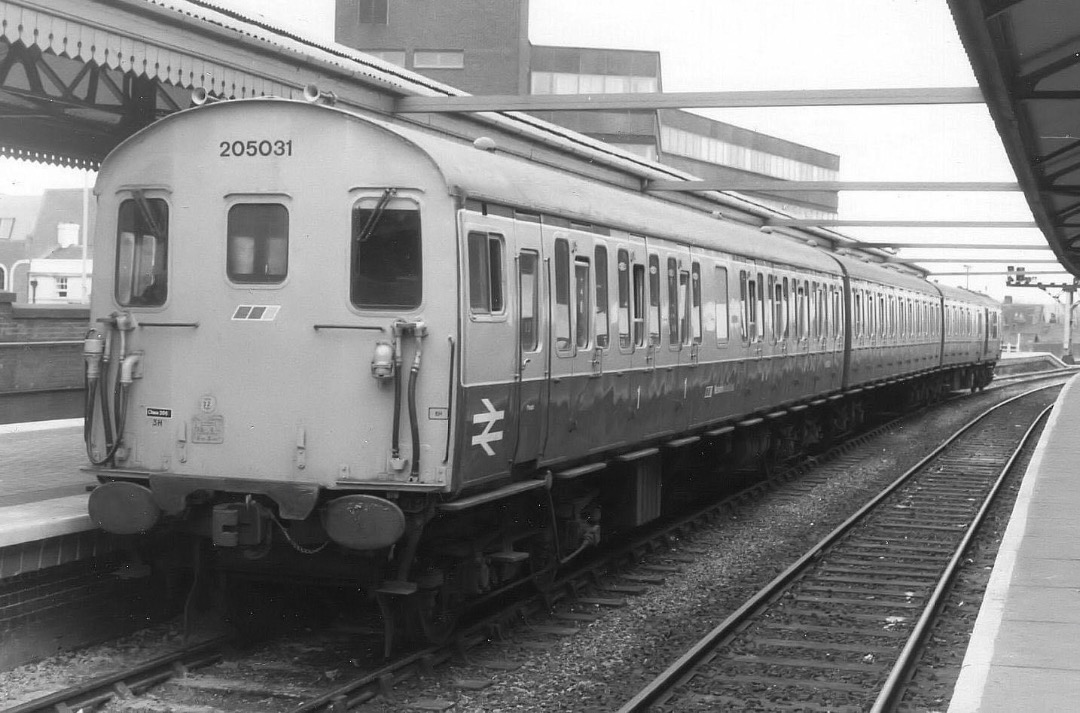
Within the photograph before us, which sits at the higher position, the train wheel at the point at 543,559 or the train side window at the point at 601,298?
the train side window at the point at 601,298

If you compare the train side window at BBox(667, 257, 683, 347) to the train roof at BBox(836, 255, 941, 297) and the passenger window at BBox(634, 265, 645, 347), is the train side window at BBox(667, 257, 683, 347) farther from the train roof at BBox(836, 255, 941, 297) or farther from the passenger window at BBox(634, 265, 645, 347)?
the train roof at BBox(836, 255, 941, 297)

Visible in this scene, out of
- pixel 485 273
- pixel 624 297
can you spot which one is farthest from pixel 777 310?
pixel 485 273

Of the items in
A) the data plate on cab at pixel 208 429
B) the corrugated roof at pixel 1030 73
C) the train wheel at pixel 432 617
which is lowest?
the train wheel at pixel 432 617

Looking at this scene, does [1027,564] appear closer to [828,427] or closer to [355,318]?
[355,318]

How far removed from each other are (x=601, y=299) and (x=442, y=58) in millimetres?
49002

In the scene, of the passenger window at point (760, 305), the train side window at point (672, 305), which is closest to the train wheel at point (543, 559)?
the train side window at point (672, 305)

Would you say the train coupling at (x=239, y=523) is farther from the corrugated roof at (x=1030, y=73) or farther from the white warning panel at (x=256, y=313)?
the corrugated roof at (x=1030, y=73)

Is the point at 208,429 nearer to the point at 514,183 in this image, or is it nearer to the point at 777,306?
the point at 514,183

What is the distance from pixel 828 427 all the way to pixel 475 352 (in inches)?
612

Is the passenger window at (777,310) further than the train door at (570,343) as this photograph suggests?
Yes

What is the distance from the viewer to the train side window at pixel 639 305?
1115 cm

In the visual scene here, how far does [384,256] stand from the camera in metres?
7.91

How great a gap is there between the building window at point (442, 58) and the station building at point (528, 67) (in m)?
0.04

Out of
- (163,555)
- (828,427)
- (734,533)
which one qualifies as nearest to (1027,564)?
(734,533)
